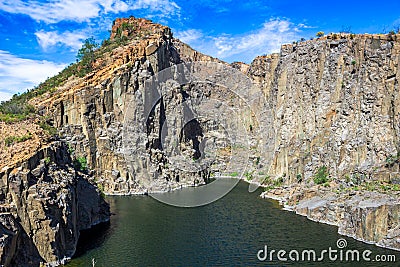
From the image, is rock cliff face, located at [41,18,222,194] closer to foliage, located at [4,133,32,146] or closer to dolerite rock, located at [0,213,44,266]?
foliage, located at [4,133,32,146]

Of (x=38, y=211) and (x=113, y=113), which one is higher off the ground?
(x=113, y=113)

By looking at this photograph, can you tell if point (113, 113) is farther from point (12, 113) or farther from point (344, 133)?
point (344, 133)

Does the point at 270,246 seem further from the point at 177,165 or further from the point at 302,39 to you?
the point at 302,39

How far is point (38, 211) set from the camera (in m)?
33.5

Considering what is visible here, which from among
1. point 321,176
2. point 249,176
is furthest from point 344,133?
point 249,176

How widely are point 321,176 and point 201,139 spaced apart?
160 ft

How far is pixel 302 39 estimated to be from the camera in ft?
263

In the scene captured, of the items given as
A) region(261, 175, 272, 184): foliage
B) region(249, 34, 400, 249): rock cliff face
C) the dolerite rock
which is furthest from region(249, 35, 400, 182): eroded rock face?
the dolerite rock

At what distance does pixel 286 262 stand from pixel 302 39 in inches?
2190

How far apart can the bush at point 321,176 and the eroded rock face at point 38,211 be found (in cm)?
3818

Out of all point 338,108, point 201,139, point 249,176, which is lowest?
point 249,176

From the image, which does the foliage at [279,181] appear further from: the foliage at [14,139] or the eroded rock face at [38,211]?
the foliage at [14,139]

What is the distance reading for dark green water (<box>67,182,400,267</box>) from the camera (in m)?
36.5

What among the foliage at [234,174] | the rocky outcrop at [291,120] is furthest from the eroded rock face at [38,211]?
the foliage at [234,174]
